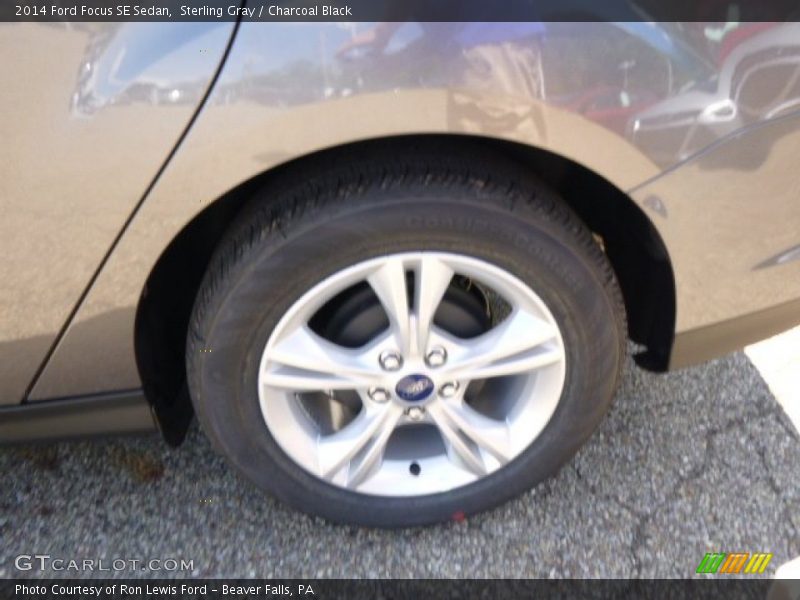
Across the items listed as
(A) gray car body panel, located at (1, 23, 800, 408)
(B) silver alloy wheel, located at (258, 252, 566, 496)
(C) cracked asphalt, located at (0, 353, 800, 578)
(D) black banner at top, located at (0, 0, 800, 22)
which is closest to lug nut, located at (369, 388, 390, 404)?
(B) silver alloy wheel, located at (258, 252, 566, 496)

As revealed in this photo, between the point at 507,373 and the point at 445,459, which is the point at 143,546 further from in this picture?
the point at 507,373

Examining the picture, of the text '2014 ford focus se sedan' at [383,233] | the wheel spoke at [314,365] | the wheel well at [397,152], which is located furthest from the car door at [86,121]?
the wheel spoke at [314,365]

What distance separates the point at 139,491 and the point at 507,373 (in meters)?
1.06

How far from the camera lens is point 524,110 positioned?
56.9 inches

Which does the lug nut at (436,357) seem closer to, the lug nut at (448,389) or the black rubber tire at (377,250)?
the lug nut at (448,389)

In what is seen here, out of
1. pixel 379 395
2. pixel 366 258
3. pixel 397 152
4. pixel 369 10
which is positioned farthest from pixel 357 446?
pixel 369 10

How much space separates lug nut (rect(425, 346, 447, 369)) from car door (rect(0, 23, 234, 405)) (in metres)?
0.69

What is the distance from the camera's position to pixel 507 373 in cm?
184

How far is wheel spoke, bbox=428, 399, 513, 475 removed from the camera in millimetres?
1901

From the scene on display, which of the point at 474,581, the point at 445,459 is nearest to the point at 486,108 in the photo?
the point at 445,459

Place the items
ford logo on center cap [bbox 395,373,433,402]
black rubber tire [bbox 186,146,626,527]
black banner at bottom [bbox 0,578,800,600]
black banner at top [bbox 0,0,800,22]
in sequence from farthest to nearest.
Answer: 1. black banner at bottom [bbox 0,578,800,600]
2. ford logo on center cap [bbox 395,373,433,402]
3. black rubber tire [bbox 186,146,626,527]
4. black banner at top [bbox 0,0,800,22]

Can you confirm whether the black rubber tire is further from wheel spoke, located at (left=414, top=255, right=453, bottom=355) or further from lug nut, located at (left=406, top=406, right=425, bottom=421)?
lug nut, located at (left=406, top=406, right=425, bottom=421)

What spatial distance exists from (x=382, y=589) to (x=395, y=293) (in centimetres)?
76

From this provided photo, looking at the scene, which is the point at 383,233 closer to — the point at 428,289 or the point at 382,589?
the point at 428,289
